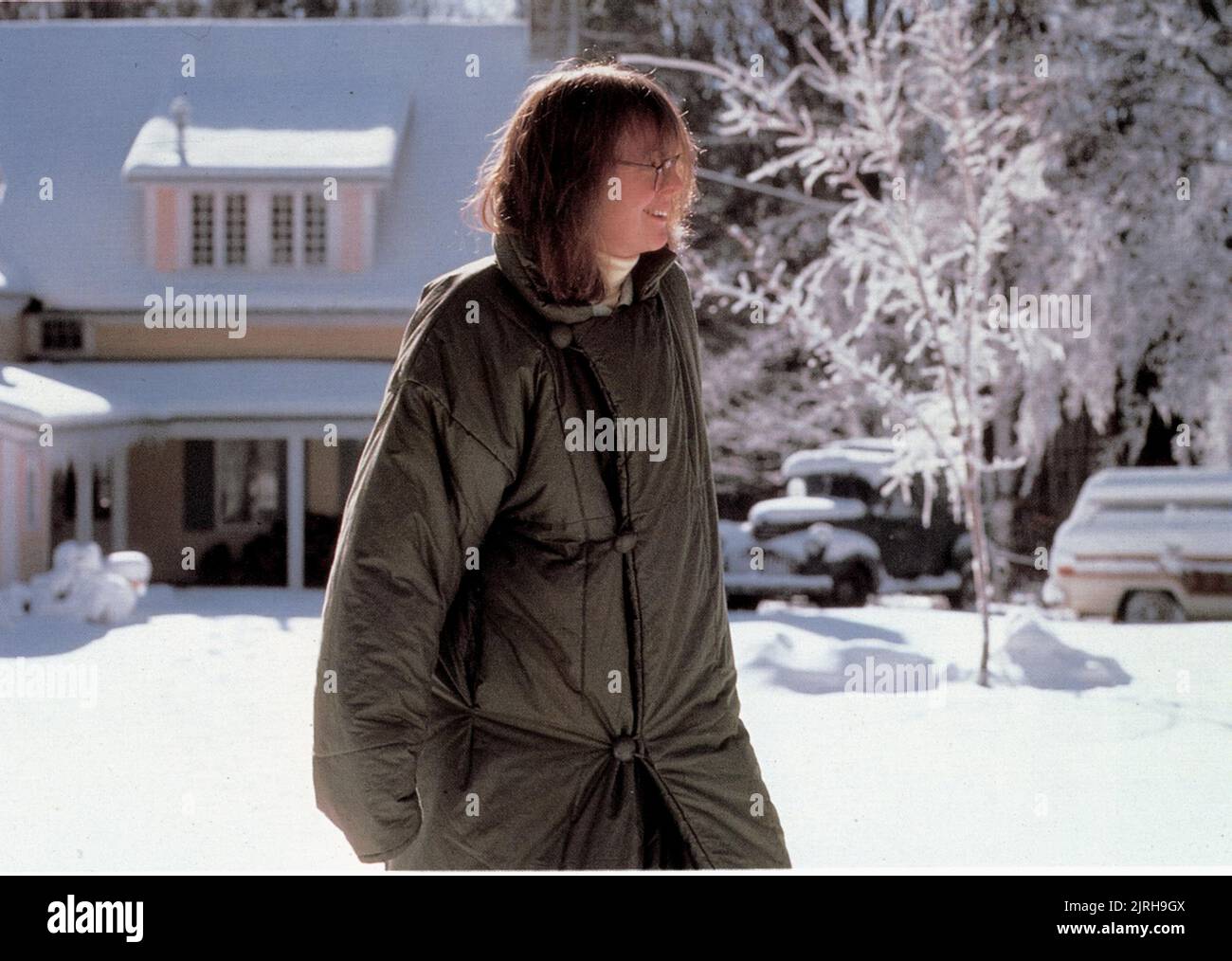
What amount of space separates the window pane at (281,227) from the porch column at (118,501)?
152 centimetres

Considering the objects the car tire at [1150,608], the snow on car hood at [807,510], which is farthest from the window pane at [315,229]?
the car tire at [1150,608]

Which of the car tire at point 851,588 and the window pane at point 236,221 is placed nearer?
the window pane at point 236,221

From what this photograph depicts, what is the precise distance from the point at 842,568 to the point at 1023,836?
6.57 metres

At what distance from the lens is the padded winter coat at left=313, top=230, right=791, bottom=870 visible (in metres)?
1.56

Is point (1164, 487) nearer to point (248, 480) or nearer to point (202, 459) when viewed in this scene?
point (248, 480)

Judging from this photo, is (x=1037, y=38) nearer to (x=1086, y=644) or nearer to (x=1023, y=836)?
(x=1086, y=644)

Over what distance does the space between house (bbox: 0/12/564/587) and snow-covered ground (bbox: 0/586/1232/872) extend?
4.50 feet

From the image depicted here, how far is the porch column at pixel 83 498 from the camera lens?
873 cm

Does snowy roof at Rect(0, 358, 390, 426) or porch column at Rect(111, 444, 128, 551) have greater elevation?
snowy roof at Rect(0, 358, 390, 426)

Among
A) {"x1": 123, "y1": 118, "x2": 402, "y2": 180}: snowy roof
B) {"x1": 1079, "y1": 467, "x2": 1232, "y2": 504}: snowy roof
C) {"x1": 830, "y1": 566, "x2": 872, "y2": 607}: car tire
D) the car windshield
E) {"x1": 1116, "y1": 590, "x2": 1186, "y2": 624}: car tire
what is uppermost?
{"x1": 123, "y1": 118, "x2": 402, "y2": 180}: snowy roof

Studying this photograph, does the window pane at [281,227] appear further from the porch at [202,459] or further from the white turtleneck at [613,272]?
the white turtleneck at [613,272]

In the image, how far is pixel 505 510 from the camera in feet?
5.43

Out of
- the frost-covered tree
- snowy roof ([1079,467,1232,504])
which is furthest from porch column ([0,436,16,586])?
snowy roof ([1079,467,1232,504])

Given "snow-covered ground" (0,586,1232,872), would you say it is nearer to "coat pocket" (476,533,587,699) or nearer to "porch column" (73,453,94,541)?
"porch column" (73,453,94,541)
